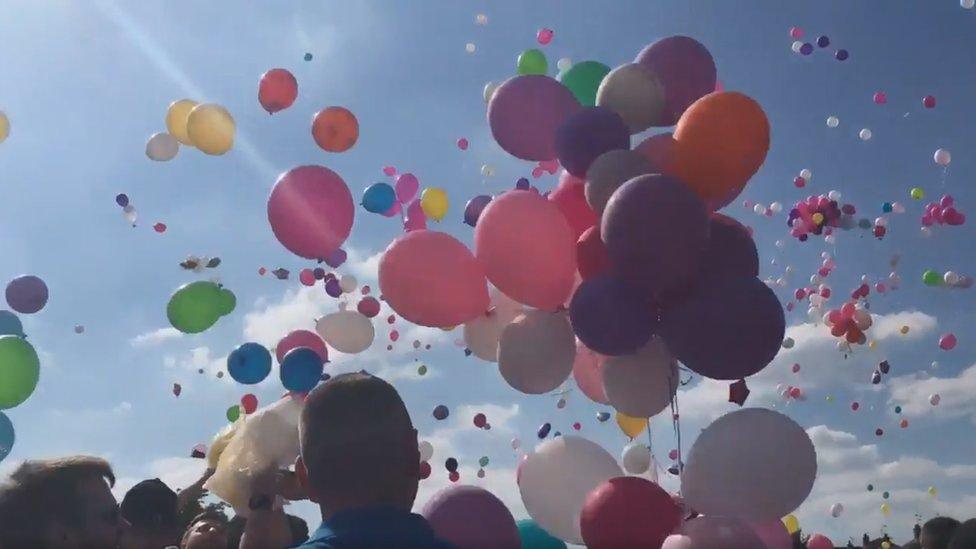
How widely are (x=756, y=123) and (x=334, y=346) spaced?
3193mm

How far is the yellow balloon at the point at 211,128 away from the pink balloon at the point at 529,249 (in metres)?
2.49

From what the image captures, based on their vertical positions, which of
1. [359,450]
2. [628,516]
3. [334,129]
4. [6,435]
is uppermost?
[334,129]

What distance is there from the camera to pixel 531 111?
491 centimetres

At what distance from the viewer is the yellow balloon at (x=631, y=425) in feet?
18.2

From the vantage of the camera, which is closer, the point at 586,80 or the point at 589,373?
the point at 589,373

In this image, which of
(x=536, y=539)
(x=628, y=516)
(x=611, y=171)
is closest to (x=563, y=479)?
(x=536, y=539)

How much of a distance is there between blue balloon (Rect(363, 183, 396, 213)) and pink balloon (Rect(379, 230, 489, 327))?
1.45 meters

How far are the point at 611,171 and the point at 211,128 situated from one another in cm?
316

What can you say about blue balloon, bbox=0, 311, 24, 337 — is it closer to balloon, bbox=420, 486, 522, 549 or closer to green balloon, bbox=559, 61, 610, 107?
balloon, bbox=420, 486, 522, 549

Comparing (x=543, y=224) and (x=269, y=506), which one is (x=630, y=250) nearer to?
(x=543, y=224)

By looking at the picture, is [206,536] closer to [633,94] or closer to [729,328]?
[729,328]

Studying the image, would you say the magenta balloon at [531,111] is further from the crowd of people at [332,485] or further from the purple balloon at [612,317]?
the crowd of people at [332,485]

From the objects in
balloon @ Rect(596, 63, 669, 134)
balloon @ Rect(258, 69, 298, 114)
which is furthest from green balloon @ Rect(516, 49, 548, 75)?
balloon @ Rect(258, 69, 298, 114)

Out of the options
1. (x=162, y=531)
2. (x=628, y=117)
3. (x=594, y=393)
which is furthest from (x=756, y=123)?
(x=162, y=531)
